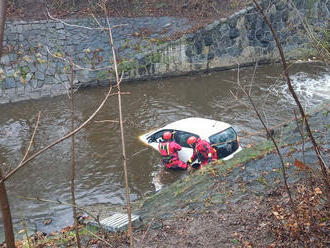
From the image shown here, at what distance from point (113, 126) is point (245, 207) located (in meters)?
9.49

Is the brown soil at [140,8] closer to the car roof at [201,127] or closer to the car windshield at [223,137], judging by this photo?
the car roof at [201,127]

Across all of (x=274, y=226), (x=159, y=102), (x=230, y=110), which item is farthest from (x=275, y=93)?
(x=274, y=226)

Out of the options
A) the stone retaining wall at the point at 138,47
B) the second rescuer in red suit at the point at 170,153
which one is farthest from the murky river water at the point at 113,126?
the stone retaining wall at the point at 138,47

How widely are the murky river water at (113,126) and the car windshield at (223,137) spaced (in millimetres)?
1375

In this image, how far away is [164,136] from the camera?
36.7ft

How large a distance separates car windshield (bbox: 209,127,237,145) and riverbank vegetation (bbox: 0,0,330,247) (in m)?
1.43

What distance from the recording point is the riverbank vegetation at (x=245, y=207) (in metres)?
5.08

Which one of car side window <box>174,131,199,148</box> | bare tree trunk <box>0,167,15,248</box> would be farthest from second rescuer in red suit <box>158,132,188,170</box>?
bare tree trunk <box>0,167,15,248</box>

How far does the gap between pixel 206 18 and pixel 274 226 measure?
1931 centimetres

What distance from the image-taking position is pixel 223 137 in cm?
1099

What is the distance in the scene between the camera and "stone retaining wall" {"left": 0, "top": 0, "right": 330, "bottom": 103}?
65.8ft

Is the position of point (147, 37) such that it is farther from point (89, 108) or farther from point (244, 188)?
point (244, 188)

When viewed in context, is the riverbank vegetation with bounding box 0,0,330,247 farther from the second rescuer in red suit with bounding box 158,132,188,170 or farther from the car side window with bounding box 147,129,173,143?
the car side window with bounding box 147,129,173,143

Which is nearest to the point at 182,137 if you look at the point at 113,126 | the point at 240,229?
the point at 113,126
